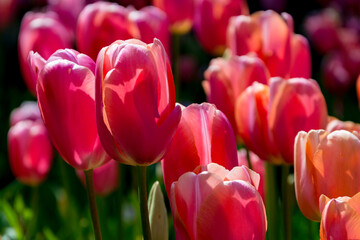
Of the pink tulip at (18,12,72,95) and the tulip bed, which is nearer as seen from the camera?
the tulip bed

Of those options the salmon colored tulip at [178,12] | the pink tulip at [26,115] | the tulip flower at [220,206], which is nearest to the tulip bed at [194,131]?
the tulip flower at [220,206]

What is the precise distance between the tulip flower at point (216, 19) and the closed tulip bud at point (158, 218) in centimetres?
68

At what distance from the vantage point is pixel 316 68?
11.2ft

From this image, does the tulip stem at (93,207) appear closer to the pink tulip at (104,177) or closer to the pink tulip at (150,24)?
the pink tulip at (150,24)

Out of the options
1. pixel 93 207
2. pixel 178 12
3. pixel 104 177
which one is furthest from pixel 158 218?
pixel 178 12

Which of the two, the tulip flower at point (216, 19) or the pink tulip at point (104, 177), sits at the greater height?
the tulip flower at point (216, 19)

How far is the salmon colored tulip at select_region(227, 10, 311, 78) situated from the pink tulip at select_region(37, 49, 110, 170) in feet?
1.21

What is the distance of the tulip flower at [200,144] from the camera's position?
0.58m

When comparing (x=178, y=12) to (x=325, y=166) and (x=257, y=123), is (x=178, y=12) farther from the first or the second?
(x=325, y=166)

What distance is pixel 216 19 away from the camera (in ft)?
4.18

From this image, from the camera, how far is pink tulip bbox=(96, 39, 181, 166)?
1.79 ft

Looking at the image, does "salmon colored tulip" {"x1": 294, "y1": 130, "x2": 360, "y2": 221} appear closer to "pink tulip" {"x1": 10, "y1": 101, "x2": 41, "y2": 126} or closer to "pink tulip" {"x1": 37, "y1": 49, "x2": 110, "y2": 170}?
"pink tulip" {"x1": 37, "y1": 49, "x2": 110, "y2": 170}

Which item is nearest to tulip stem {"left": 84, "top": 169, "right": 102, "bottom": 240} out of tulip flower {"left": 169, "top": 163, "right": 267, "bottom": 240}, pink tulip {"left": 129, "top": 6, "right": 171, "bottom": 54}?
tulip flower {"left": 169, "top": 163, "right": 267, "bottom": 240}

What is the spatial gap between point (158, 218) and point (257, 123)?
0.62ft
